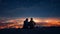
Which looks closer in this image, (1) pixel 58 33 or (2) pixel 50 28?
(1) pixel 58 33

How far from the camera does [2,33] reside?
50.2 m

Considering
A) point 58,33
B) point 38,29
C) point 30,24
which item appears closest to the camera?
point 58,33

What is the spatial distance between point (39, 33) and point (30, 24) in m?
10.8

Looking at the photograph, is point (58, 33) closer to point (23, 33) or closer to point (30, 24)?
point (23, 33)

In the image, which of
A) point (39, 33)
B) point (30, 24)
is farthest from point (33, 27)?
point (39, 33)

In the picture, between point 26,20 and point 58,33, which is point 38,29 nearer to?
point 26,20

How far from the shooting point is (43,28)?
57.4 metres

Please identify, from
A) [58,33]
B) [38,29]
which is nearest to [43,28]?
[38,29]

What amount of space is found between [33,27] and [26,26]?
177 centimetres

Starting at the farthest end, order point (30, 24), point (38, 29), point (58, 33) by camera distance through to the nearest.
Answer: point (30, 24) < point (38, 29) < point (58, 33)

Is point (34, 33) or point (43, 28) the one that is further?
point (43, 28)

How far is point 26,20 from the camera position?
5953cm

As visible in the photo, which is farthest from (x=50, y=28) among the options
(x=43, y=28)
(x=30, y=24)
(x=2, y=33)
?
(x=2, y=33)

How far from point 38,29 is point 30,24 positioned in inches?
171
